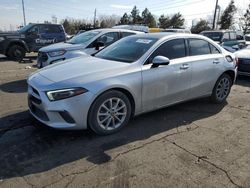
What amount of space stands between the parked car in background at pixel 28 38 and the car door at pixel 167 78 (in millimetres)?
11202

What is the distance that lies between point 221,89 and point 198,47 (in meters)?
1.19

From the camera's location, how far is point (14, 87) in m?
7.58

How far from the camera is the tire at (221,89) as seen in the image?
5.97m

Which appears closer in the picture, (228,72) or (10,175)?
(10,175)

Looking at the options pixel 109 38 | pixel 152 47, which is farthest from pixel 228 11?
pixel 152 47

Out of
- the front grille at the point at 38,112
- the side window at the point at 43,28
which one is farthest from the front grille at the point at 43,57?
the side window at the point at 43,28

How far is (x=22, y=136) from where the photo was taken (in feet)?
14.0

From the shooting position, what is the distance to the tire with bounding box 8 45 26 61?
46.9 ft

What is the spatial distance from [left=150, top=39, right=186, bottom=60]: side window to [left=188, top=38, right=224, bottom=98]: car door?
0.71ft

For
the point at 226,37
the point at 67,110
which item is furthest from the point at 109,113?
the point at 226,37

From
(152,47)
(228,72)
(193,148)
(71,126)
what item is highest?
(152,47)

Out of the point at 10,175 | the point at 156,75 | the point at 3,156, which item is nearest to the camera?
the point at 10,175

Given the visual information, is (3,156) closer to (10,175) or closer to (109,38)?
(10,175)

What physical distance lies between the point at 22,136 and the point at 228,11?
56.5 meters
